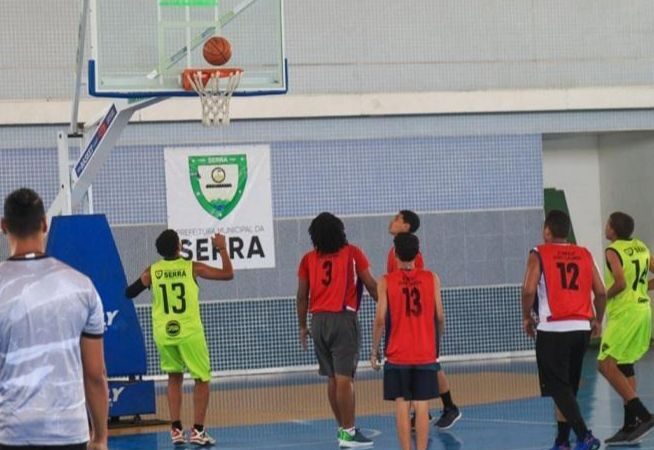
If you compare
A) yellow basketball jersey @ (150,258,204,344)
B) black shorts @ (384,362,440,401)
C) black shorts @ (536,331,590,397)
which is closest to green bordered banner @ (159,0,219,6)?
yellow basketball jersey @ (150,258,204,344)

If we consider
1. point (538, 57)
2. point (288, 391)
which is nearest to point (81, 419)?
point (288, 391)

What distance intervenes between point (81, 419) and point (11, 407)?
10.4 inches

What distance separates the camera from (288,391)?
1736cm

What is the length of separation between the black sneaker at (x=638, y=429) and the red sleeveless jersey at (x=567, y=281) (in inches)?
47.5

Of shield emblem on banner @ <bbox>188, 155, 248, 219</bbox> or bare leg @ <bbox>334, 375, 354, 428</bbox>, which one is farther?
shield emblem on banner @ <bbox>188, 155, 248, 219</bbox>

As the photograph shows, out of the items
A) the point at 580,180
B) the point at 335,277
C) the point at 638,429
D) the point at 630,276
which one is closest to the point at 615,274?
the point at 630,276

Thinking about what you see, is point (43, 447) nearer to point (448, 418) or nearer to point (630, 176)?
point (448, 418)

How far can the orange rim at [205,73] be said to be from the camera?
1289 cm

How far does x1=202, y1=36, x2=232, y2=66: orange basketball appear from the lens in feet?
42.8

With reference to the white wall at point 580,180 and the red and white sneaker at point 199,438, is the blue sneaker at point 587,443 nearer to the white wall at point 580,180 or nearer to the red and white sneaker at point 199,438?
the red and white sneaker at point 199,438

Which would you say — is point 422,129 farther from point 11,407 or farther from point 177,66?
point 11,407

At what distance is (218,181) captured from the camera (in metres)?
19.6

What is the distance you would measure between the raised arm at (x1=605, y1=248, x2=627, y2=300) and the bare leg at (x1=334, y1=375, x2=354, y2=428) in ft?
7.06

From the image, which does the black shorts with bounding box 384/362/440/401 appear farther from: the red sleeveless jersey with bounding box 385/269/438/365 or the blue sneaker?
the blue sneaker
